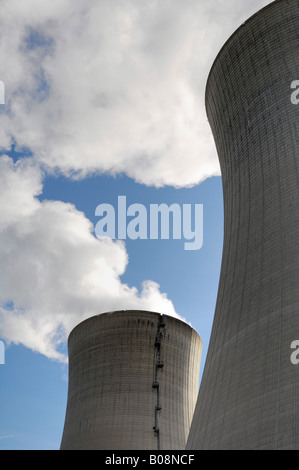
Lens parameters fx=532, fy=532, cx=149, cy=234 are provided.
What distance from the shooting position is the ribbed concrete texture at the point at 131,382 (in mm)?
11898

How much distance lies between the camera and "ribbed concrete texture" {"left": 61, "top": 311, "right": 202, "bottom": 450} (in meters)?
11.9

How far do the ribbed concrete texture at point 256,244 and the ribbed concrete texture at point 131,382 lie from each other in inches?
218

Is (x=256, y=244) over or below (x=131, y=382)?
over

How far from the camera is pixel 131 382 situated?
41.2 ft

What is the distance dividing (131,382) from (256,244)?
6.82 metres

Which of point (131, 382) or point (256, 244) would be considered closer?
point (256, 244)

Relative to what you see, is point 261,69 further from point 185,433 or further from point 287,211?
point 185,433

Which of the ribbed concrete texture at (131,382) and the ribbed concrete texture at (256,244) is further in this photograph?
the ribbed concrete texture at (131,382)

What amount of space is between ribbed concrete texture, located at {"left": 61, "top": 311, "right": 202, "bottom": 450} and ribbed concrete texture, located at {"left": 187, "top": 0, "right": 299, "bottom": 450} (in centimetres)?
553

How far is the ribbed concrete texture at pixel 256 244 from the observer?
5602 millimetres

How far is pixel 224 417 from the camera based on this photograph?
594cm

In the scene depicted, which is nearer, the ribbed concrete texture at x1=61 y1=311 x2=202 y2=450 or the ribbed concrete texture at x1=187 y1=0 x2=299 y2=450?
the ribbed concrete texture at x1=187 y1=0 x2=299 y2=450

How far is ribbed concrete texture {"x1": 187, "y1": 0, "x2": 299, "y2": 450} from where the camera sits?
5602 mm

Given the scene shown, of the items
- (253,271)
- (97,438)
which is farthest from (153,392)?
(253,271)
